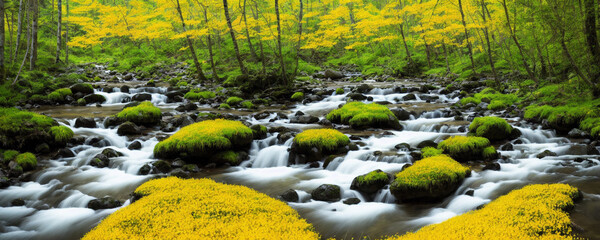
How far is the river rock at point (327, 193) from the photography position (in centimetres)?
763

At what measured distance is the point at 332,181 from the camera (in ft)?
28.5

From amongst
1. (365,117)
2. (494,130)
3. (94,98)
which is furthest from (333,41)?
(494,130)

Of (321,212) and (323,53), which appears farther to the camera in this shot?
(323,53)

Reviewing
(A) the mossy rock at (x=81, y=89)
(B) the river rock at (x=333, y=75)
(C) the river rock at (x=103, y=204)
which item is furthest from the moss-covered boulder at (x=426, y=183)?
(B) the river rock at (x=333, y=75)

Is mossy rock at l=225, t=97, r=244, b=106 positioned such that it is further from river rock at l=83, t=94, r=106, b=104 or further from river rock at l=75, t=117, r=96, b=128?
river rock at l=75, t=117, r=96, b=128

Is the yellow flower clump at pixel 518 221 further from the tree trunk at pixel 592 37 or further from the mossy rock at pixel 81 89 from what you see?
the mossy rock at pixel 81 89

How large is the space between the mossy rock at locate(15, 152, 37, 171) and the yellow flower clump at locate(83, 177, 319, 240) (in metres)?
5.27

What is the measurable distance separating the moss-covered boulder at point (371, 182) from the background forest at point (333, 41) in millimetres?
4809

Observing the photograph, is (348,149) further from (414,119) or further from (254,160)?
(414,119)

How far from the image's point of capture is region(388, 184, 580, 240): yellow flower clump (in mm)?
4582

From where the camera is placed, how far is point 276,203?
655cm

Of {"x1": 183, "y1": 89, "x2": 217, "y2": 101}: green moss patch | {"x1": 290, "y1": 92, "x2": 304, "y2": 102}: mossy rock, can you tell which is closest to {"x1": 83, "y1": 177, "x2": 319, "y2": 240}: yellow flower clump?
{"x1": 290, "y1": 92, "x2": 304, "y2": 102}: mossy rock

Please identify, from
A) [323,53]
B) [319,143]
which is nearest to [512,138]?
[319,143]

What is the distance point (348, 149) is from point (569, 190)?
5.52 m
